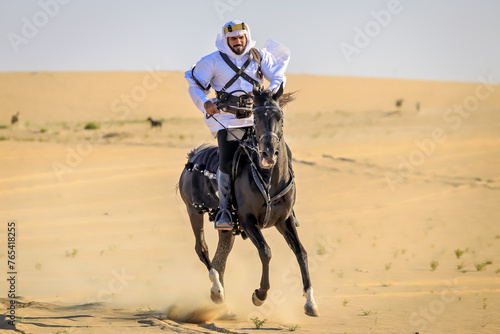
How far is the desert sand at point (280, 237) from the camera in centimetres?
→ 899

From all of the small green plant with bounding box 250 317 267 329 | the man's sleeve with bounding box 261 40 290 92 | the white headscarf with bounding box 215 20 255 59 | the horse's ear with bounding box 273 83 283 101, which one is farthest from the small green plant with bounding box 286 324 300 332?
the white headscarf with bounding box 215 20 255 59

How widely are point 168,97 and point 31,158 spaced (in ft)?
199

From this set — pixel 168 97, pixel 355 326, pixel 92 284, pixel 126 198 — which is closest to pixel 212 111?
pixel 355 326

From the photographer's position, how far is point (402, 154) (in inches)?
1209

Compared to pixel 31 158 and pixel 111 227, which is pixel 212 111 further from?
pixel 31 158

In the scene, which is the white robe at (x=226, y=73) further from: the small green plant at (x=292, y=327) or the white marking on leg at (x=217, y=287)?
the small green plant at (x=292, y=327)

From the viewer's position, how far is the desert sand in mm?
8992

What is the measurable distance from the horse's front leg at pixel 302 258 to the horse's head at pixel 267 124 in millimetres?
1076

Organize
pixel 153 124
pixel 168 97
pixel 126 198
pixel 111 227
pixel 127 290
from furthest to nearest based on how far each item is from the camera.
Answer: pixel 168 97, pixel 153 124, pixel 126 198, pixel 111 227, pixel 127 290

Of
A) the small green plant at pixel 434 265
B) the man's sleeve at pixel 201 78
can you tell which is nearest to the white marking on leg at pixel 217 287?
the man's sleeve at pixel 201 78

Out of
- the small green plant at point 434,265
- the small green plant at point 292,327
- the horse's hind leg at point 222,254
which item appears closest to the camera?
the small green plant at point 292,327

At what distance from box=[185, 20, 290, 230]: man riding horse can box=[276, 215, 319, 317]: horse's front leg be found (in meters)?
0.73

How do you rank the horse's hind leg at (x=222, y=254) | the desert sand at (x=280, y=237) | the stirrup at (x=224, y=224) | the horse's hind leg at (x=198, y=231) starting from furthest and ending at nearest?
the horse's hind leg at (x=198, y=231) → the horse's hind leg at (x=222, y=254) → the desert sand at (x=280, y=237) → the stirrup at (x=224, y=224)

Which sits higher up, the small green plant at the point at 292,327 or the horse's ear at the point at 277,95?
the horse's ear at the point at 277,95
